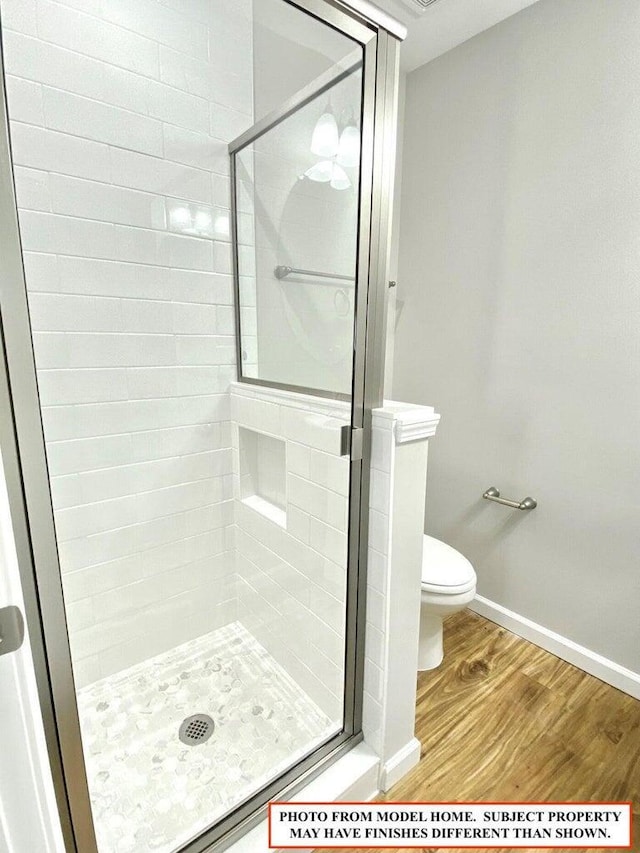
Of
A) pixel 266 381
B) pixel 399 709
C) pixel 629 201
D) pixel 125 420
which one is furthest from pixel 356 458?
pixel 629 201

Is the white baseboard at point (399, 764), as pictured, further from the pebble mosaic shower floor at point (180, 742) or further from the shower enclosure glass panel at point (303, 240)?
the shower enclosure glass panel at point (303, 240)

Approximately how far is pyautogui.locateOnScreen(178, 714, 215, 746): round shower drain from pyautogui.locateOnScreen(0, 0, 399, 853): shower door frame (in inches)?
13.6

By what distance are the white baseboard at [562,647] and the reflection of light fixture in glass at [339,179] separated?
183 cm

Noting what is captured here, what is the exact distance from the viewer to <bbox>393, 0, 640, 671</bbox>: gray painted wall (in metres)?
1.51

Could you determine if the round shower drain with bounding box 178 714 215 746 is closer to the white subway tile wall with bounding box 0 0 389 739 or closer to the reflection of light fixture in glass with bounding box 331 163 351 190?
the white subway tile wall with bounding box 0 0 389 739

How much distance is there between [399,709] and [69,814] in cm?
83

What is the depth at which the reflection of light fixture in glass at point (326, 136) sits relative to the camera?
4.18 feet

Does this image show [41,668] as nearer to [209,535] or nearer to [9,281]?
[9,281]

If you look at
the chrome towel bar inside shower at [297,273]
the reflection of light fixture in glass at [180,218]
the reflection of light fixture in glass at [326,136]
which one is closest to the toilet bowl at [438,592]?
Answer: the chrome towel bar inside shower at [297,273]

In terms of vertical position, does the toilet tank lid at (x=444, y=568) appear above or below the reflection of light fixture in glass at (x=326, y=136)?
below

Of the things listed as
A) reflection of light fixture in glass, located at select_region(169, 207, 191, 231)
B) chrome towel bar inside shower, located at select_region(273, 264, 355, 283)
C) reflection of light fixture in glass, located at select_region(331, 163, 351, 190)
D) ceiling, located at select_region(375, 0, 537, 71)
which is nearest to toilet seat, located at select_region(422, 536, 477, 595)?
chrome towel bar inside shower, located at select_region(273, 264, 355, 283)

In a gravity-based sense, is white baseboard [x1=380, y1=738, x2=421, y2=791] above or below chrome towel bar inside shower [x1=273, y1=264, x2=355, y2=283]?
below

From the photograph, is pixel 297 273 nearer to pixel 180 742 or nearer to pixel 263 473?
pixel 263 473

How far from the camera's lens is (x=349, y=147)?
3.87 feet
